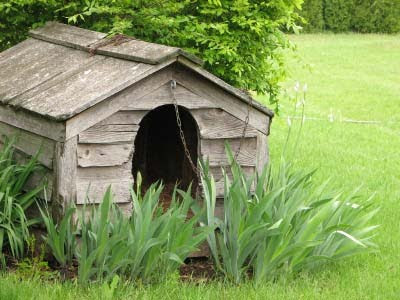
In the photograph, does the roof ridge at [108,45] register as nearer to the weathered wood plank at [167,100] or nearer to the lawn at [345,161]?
the weathered wood plank at [167,100]

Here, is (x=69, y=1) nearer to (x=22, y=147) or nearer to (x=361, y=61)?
(x=22, y=147)

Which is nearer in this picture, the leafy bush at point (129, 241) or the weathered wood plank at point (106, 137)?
the leafy bush at point (129, 241)

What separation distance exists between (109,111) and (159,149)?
2261mm

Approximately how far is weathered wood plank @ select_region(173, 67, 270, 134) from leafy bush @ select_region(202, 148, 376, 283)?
414mm

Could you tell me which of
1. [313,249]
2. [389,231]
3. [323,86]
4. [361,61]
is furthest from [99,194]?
[361,61]

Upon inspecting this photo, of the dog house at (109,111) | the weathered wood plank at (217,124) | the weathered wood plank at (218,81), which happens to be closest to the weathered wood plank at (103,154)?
the dog house at (109,111)

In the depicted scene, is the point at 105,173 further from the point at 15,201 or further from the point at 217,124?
the point at 217,124

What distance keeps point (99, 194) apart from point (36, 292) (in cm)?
94

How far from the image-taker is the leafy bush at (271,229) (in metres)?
5.97

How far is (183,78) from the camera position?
21.0ft

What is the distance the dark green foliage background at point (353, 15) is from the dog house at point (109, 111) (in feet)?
99.8

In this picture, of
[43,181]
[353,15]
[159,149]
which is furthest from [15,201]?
[353,15]

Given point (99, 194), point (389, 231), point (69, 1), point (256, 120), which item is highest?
point (69, 1)

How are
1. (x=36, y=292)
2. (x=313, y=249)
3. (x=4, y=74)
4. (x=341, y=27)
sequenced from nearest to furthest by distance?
(x=36, y=292) → (x=313, y=249) → (x=4, y=74) → (x=341, y=27)
